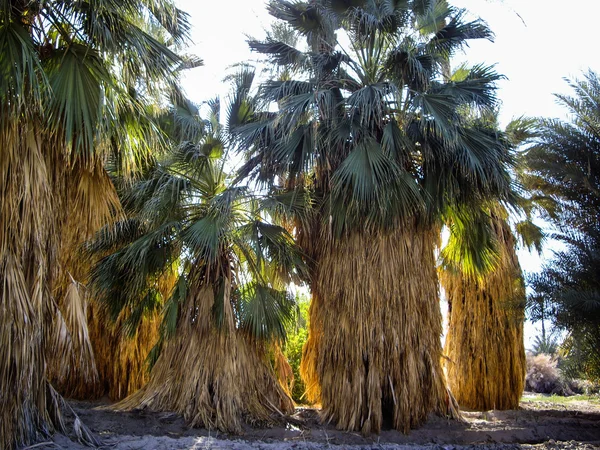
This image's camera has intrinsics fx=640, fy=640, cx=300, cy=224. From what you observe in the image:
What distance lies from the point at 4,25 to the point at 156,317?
8950mm

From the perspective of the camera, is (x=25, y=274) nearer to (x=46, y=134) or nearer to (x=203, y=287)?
(x=46, y=134)

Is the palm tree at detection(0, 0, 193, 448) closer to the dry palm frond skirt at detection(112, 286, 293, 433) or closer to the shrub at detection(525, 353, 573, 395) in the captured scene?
the dry palm frond skirt at detection(112, 286, 293, 433)

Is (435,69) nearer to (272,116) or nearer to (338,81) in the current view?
(338,81)

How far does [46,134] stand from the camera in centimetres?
765

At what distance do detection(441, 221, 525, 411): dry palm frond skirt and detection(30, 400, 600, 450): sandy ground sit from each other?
7.16ft

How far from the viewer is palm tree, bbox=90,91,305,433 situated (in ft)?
36.9

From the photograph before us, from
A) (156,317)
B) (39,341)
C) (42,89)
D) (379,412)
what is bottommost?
(379,412)

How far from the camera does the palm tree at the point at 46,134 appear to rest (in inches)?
271

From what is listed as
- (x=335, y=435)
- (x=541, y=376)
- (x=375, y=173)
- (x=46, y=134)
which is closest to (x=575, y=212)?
(x=375, y=173)

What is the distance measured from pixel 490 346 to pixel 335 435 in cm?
570

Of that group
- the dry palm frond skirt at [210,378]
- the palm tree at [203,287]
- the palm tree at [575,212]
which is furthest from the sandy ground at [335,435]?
the palm tree at [575,212]

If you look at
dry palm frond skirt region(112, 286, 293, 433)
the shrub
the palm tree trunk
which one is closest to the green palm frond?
dry palm frond skirt region(112, 286, 293, 433)

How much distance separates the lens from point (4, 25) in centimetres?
670

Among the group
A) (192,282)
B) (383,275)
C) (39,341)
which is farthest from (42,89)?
(383,275)
